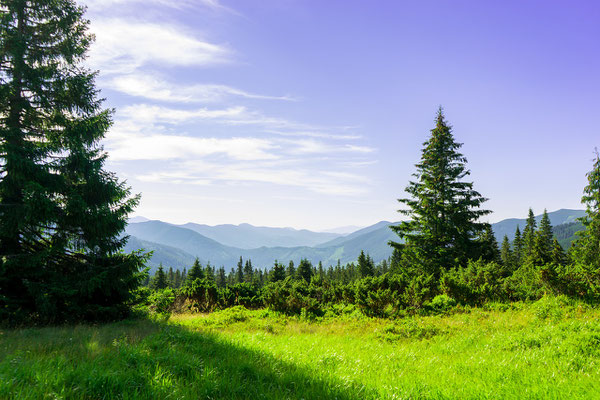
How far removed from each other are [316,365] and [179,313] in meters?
11.9

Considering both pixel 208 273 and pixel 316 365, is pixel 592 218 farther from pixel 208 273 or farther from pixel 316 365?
pixel 208 273

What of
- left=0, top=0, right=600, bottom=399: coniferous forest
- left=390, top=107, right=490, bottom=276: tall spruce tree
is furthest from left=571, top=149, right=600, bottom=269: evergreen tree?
left=0, top=0, right=600, bottom=399: coniferous forest

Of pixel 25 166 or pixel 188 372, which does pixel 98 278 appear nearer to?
pixel 25 166

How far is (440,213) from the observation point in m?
21.9

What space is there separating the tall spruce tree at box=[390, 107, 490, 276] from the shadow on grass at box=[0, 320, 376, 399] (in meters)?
17.7

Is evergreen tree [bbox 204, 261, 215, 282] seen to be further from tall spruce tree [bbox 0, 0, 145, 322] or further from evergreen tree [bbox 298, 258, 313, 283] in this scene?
tall spruce tree [bbox 0, 0, 145, 322]

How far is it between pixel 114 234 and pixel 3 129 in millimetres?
4836

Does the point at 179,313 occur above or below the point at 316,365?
below

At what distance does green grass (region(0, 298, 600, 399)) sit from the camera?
154 inches

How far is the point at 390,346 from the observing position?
25.0 ft

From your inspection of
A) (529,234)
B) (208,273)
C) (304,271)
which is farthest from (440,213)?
(208,273)

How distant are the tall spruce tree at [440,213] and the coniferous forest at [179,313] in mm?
6611

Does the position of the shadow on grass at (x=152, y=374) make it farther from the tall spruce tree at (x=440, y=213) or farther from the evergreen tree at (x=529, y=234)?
the evergreen tree at (x=529, y=234)

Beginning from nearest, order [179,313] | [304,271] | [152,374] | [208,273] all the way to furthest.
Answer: [152,374], [179,313], [304,271], [208,273]
